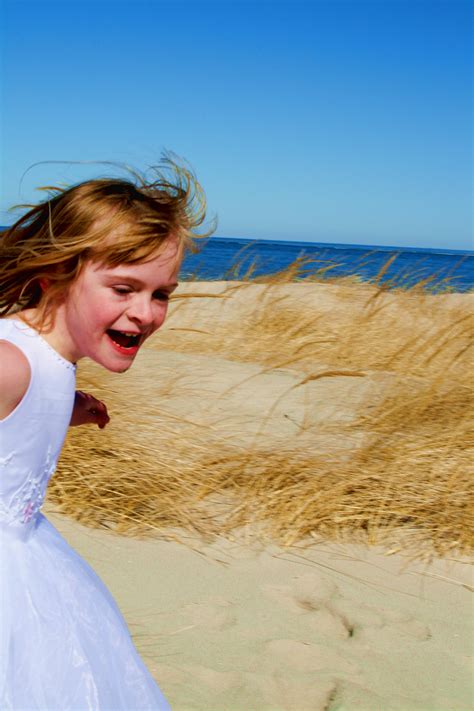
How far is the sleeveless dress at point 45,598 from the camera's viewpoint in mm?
1187

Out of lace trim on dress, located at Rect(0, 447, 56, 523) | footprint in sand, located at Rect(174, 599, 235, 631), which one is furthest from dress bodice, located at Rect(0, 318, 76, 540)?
footprint in sand, located at Rect(174, 599, 235, 631)

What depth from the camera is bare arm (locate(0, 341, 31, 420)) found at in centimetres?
125

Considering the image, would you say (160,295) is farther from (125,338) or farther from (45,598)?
(45,598)

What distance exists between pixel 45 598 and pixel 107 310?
1.63 feet

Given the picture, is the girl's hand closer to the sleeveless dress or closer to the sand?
the sleeveless dress

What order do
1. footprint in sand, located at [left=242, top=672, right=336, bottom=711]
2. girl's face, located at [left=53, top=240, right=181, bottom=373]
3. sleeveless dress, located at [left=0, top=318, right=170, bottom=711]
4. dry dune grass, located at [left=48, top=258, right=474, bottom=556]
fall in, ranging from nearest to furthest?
sleeveless dress, located at [left=0, top=318, right=170, bottom=711], girl's face, located at [left=53, top=240, right=181, bottom=373], footprint in sand, located at [left=242, top=672, right=336, bottom=711], dry dune grass, located at [left=48, top=258, right=474, bottom=556]

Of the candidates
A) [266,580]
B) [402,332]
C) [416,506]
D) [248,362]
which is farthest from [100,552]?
[402,332]

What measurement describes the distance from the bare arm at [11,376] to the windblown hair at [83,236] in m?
0.11

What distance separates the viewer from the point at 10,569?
1246 millimetres

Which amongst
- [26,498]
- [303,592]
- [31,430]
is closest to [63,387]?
[31,430]

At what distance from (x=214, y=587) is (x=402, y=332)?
322 cm

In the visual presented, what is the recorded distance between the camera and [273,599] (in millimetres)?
2268

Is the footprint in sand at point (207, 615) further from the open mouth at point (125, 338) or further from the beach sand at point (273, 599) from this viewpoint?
the open mouth at point (125, 338)

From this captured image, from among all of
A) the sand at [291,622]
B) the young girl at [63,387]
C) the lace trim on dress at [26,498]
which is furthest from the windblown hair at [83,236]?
the sand at [291,622]
